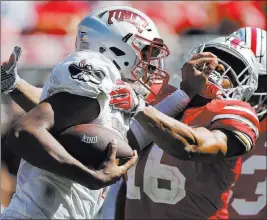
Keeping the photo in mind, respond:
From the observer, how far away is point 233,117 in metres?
3.30

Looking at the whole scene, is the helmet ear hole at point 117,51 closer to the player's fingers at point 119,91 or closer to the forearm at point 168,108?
the forearm at point 168,108

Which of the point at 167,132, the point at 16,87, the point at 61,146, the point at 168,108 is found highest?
the point at 61,146

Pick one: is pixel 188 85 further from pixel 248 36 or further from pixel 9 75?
pixel 248 36

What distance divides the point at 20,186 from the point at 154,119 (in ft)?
1.79

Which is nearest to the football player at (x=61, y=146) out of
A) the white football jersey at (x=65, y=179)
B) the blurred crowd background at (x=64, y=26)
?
the white football jersey at (x=65, y=179)

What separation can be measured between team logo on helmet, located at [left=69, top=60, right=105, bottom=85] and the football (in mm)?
152

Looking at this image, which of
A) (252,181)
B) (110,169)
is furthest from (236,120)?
(252,181)

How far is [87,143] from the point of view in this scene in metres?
2.70

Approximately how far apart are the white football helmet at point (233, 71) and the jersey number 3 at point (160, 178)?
1.14 ft

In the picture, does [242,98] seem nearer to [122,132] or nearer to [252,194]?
[122,132]

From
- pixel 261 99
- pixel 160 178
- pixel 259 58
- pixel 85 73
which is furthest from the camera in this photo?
pixel 259 58

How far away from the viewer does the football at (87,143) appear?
2.70 m

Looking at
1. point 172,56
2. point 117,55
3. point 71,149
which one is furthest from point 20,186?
point 172,56

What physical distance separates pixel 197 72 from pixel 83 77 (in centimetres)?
72
